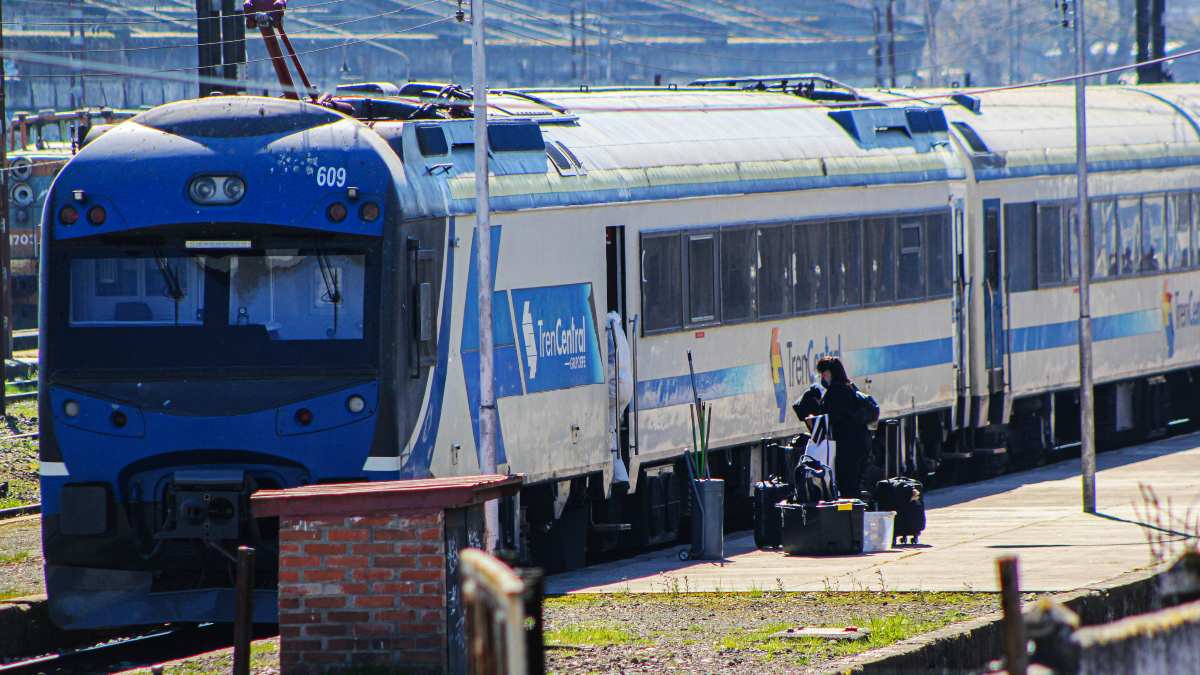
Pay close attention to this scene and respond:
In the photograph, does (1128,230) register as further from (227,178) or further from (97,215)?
(97,215)

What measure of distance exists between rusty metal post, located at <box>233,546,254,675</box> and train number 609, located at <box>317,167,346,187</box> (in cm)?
448

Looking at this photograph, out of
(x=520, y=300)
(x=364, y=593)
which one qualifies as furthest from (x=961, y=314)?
(x=364, y=593)

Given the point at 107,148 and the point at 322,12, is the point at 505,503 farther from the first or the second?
the point at 322,12

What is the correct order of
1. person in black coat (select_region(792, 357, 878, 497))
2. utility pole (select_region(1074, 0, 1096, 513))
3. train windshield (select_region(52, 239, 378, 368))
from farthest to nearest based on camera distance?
1. utility pole (select_region(1074, 0, 1096, 513))
2. person in black coat (select_region(792, 357, 878, 497))
3. train windshield (select_region(52, 239, 378, 368))

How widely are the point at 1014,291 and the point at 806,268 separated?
14.7 ft

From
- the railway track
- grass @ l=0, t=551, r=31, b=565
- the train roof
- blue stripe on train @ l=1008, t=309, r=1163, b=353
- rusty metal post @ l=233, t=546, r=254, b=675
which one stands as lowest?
the railway track

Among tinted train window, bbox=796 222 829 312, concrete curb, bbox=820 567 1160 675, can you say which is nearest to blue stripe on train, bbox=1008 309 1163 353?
tinted train window, bbox=796 222 829 312

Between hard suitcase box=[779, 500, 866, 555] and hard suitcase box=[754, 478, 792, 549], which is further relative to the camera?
hard suitcase box=[754, 478, 792, 549]

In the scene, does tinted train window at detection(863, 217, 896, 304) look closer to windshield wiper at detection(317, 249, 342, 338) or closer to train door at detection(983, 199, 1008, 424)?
train door at detection(983, 199, 1008, 424)

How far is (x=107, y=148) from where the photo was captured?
1370cm

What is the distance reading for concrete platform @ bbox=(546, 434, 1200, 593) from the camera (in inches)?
535

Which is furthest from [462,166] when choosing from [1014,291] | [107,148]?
[1014,291]

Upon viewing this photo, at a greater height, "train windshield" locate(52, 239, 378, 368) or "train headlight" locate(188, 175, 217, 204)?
"train headlight" locate(188, 175, 217, 204)

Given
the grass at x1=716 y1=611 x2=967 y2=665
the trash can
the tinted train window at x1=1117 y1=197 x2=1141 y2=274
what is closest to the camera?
the grass at x1=716 y1=611 x2=967 y2=665
